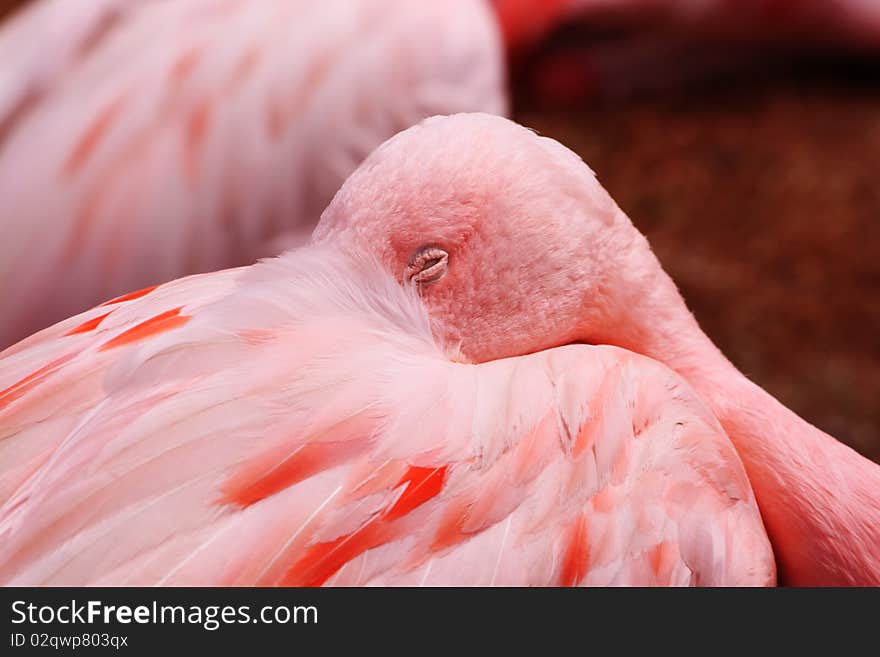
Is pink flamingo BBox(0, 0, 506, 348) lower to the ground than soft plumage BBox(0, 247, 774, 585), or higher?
higher

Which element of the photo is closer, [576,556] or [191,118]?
[576,556]

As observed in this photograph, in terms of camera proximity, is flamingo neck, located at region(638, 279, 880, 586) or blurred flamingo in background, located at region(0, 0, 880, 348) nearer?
flamingo neck, located at region(638, 279, 880, 586)

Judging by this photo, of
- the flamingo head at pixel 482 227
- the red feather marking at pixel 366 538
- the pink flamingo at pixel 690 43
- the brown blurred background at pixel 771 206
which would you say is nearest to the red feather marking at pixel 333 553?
the red feather marking at pixel 366 538

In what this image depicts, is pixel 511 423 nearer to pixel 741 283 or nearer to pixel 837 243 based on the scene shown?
pixel 741 283

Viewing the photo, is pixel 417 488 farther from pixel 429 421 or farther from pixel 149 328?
pixel 149 328

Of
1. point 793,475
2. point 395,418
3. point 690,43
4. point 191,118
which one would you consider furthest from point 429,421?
point 690,43

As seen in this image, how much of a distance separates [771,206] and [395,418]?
8.72ft

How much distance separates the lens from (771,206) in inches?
131

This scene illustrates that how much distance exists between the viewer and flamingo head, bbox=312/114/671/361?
3.53ft

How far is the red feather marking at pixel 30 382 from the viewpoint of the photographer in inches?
38.8

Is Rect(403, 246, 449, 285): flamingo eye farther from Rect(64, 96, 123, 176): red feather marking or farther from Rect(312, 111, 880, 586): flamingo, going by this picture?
Rect(64, 96, 123, 176): red feather marking

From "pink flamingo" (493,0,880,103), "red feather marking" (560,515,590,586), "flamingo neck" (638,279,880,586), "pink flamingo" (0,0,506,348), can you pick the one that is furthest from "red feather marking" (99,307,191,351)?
"pink flamingo" (493,0,880,103)

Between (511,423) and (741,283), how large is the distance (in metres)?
2.30

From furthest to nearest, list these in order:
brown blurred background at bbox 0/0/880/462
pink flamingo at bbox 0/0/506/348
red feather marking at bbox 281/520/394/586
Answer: brown blurred background at bbox 0/0/880/462 → pink flamingo at bbox 0/0/506/348 → red feather marking at bbox 281/520/394/586
